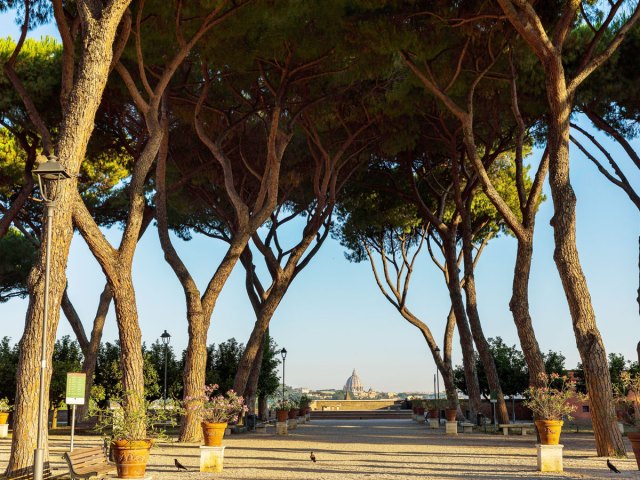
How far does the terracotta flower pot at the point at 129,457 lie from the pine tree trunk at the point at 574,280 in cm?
680

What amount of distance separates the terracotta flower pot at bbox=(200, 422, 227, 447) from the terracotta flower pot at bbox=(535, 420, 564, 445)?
4201mm

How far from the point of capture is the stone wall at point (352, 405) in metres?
44.0

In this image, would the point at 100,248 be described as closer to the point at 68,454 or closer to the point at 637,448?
the point at 68,454

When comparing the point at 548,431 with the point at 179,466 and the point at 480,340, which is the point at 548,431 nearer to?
the point at 179,466

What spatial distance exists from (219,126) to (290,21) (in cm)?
378

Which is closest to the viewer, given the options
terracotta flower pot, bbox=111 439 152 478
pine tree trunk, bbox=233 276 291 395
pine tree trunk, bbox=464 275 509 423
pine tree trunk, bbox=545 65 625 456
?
terracotta flower pot, bbox=111 439 152 478

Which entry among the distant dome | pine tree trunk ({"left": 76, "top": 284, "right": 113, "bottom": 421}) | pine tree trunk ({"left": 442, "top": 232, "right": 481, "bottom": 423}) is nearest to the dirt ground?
pine tree trunk ({"left": 76, "top": 284, "right": 113, "bottom": 421})

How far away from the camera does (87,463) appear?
Answer: 8.39 meters

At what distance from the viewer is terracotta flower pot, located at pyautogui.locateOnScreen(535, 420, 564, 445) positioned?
1017cm

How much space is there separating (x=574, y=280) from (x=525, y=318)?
10.4ft

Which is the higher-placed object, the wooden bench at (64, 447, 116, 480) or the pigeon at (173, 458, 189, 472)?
the wooden bench at (64, 447, 116, 480)

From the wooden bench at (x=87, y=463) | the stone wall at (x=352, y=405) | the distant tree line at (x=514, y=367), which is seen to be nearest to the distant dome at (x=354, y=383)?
the stone wall at (x=352, y=405)

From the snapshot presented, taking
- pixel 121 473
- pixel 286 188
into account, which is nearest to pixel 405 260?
pixel 286 188

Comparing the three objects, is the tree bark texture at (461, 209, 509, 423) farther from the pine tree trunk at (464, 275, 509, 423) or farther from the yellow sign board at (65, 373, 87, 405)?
the yellow sign board at (65, 373, 87, 405)
